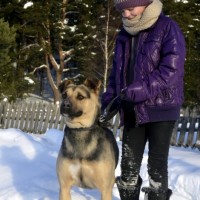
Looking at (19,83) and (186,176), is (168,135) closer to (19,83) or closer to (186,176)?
(186,176)

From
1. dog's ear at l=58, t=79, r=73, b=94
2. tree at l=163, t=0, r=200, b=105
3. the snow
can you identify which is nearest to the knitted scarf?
dog's ear at l=58, t=79, r=73, b=94

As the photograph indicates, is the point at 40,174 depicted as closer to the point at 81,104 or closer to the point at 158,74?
the point at 81,104

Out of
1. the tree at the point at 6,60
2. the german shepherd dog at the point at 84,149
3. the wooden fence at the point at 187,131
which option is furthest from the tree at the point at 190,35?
the german shepherd dog at the point at 84,149

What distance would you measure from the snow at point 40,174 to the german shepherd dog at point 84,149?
78 centimetres

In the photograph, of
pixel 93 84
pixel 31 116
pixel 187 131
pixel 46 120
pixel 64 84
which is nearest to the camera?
pixel 93 84

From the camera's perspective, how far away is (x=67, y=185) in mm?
3686

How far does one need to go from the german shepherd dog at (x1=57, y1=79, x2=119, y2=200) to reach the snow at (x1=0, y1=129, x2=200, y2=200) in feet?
2.55

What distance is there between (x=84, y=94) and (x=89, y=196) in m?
1.45

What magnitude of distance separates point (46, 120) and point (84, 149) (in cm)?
979

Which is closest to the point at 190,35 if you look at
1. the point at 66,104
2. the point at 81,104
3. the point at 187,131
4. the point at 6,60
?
the point at 6,60

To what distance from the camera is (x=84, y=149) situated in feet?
11.9

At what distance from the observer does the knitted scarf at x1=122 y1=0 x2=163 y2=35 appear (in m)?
3.08

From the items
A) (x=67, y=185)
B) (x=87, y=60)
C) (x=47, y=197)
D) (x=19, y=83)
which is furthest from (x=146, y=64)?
(x=87, y=60)

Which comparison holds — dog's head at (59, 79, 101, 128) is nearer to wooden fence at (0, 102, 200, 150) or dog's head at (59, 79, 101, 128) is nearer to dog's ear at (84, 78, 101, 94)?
dog's ear at (84, 78, 101, 94)
